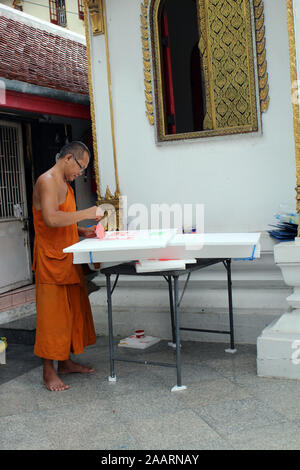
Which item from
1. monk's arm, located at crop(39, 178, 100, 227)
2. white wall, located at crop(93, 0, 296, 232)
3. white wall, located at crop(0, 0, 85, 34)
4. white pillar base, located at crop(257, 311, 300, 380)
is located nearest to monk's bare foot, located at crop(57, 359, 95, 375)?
monk's arm, located at crop(39, 178, 100, 227)

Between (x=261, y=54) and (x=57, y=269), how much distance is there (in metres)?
2.63

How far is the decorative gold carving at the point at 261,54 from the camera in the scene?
482 centimetres

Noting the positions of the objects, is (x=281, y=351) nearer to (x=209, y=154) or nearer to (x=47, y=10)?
(x=209, y=154)

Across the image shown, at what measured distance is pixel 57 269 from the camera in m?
3.98

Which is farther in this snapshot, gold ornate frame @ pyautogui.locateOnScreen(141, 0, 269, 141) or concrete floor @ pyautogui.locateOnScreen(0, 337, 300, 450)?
gold ornate frame @ pyautogui.locateOnScreen(141, 0, 269, 141)

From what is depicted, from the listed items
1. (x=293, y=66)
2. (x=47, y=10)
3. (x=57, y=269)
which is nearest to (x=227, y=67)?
(x=293, y=66)

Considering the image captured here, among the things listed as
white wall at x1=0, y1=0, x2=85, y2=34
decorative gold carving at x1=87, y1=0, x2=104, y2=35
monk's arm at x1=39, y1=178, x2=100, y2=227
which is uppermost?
white wall at x1=0, y1=0, x2=85, y2=34

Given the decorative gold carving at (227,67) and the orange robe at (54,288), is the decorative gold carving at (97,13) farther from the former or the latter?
the orange robe at (54,288)

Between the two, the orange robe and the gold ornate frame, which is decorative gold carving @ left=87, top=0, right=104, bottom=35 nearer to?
the gold ornate frame

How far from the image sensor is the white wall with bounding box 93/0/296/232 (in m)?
4.82

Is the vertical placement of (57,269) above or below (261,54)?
below

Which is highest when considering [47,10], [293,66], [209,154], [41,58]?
[47,10]

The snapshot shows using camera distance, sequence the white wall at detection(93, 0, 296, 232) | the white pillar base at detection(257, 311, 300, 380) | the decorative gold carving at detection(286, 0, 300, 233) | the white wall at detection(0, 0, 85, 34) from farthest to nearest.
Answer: the white wall at detection(0, 0, 85, 34)
the white wall at detection(93, 0, 296, 232)
the decorative gold carving at detection(286, 0, 300, 233)
the white pillar base at detection(257, 311, 300, 380)

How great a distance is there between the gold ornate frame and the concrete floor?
206 centimetres
